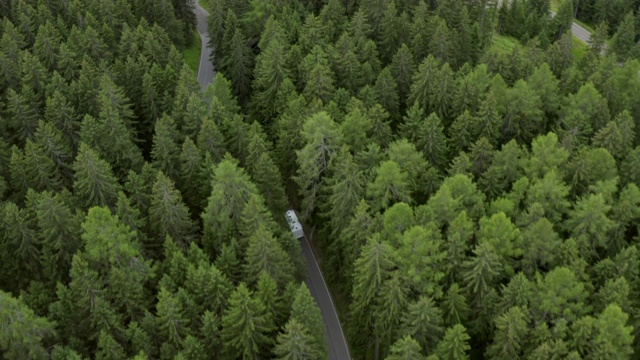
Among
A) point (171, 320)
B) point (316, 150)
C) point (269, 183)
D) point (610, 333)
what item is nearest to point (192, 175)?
point (269, 183)

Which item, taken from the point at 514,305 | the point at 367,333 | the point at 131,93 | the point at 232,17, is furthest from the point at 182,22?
the point at 514,305

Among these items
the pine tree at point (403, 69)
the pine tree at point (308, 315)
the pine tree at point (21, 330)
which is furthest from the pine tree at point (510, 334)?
the pine tree at point (403, 69)

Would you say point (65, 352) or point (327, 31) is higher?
point (327, 31)

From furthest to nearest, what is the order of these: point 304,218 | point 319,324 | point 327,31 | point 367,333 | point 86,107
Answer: point 327,31 → point 86,107 → point 304,218 → point 367,333 → point 319,324

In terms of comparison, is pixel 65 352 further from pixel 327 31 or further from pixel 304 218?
pixel 327 31

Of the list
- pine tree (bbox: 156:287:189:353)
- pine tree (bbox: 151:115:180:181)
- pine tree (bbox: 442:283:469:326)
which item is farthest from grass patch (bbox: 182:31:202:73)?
pine tree (bbox: 442:283:469:326)

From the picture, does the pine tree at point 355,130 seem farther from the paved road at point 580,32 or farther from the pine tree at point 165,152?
the paved road at point 580,32

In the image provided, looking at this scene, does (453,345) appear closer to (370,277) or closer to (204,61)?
(370,277)
